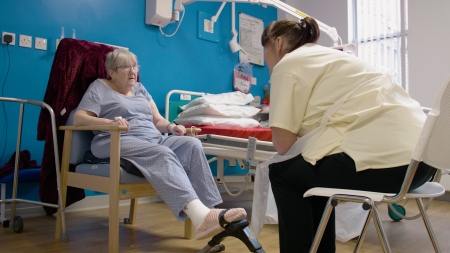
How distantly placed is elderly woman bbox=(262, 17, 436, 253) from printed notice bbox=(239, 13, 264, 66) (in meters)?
3.09

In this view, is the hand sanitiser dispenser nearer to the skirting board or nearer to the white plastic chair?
the skirting board

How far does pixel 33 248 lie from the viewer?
1762 millimetres

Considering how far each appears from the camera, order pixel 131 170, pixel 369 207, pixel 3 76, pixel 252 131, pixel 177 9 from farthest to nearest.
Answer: pixel 177 9 → pixel 252 131 → pixel 3 76 → pixel 131 170 → pixel 369 207

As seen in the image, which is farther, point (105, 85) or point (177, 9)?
point (177, 9)

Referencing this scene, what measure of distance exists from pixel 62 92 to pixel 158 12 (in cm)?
134

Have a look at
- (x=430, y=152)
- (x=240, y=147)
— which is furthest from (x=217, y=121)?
(x=430, y=152)

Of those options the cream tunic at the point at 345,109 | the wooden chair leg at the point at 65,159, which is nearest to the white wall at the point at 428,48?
the cream tunic at the point at 345,109

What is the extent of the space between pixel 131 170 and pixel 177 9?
6.24 feet

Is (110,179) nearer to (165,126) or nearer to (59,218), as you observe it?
(59,218)

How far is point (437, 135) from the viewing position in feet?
2.78

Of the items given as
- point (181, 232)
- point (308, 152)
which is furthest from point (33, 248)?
point (308, 152)

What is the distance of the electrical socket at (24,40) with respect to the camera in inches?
96.7

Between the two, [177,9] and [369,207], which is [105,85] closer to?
[177,9]

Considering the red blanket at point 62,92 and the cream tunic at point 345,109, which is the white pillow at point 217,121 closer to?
the red blanket at point 62,92
